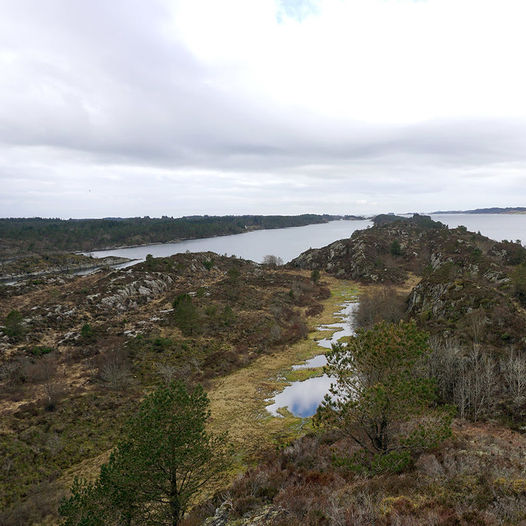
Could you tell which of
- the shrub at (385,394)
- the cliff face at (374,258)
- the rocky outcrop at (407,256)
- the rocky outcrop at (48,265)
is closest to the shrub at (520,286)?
the rocky outcrop at (407,256)

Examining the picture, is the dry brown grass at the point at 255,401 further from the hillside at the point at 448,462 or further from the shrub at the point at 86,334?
the shrub at the point at 86,334

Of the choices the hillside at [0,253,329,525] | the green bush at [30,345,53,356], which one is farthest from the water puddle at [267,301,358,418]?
the green bush at [30,345,53,356]

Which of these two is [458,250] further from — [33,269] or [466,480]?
[33,269]

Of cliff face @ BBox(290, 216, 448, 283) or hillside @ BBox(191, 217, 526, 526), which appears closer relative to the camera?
hillside @ BBox(191, 217, 526, 526)

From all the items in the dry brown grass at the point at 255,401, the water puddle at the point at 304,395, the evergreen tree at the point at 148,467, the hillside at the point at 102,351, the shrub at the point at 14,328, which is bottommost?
the water puddle at the point at 304,395

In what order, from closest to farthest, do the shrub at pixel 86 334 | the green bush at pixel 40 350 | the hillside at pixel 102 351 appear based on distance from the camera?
the hillside at pixel 102 351
the green bush at pixel 40 350
the shrub at pixel 86 334

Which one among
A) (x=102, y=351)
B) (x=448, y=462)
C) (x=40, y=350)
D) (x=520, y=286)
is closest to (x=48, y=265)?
(x=40, y=350)

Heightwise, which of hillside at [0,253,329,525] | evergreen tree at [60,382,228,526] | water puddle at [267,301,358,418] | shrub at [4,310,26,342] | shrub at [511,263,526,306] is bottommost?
water puddle at [267,301,358,418]

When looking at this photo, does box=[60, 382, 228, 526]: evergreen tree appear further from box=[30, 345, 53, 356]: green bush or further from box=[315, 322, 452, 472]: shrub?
box=[30, 345, 53, 356]: green bush

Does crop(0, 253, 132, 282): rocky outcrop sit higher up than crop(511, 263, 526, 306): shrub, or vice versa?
crop(511, 263, 526, 306): shrub

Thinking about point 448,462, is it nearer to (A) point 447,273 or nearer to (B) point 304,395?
(B) point 304,395

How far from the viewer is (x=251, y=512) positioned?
41.8 ft

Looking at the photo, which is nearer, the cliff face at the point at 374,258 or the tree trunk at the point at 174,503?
the tree trunk at the point at 174,503

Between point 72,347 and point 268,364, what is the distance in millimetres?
27343
